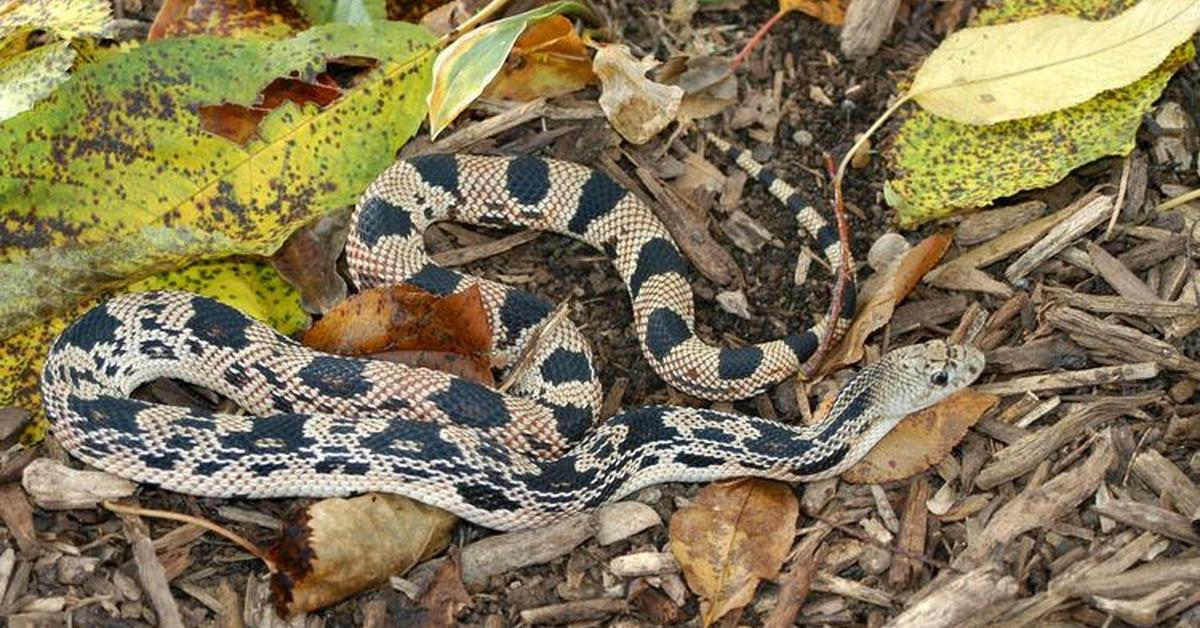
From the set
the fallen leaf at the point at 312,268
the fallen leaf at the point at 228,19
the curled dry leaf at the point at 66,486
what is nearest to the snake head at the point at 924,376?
the fallen leaf at the point at 312,268

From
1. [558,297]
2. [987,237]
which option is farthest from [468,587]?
[987,237]

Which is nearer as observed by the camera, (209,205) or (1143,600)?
(1143,600)

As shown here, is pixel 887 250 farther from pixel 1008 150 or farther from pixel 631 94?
pixel 631 94

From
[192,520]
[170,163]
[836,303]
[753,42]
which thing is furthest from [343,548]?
[753,42]

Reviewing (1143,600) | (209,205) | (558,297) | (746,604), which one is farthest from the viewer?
(558,297)

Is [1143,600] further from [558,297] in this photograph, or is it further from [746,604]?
[558,297]
